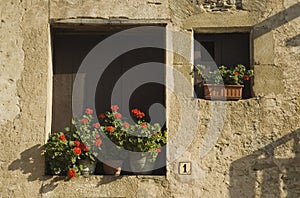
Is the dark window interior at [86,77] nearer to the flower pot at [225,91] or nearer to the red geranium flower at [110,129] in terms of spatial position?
the red geranium flower at [110,129]

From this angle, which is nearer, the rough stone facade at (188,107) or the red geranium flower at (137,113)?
the rough stone facade at (188,107)

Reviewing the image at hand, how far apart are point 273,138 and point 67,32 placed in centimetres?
261

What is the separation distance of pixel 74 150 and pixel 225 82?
174 cm

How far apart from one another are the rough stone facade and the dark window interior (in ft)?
0.81

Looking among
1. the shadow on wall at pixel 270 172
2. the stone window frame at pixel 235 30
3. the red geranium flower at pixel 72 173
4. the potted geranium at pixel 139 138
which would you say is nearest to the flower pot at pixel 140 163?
the potted geranium at pixel 139 138

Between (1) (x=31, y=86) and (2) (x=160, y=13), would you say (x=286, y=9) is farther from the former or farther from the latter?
(1) (x=31, y=86)

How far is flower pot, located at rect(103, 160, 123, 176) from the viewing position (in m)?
5.95

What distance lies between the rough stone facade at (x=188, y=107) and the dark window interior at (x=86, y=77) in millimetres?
247

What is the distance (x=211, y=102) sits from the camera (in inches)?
236

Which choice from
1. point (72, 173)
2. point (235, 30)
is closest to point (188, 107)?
point (235, 30)

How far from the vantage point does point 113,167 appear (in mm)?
5953

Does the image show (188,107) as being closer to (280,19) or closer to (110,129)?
(110,129)

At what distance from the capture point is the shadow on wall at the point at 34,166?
19.4 ft

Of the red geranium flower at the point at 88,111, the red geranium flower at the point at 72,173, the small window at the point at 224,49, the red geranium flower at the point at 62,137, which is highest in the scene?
the small window at the point at 224,49
